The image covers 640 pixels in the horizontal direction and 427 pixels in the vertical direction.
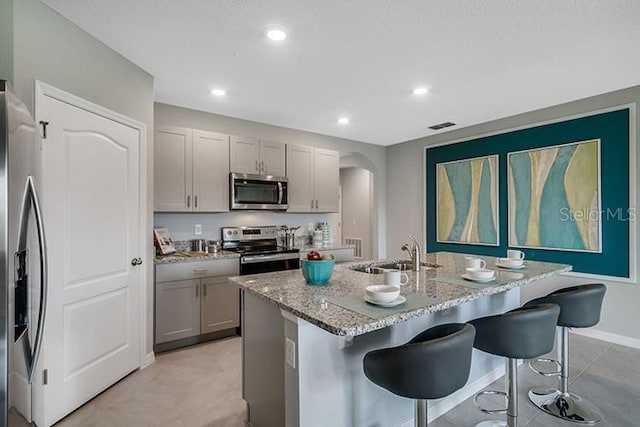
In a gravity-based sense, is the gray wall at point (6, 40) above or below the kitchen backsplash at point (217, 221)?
above

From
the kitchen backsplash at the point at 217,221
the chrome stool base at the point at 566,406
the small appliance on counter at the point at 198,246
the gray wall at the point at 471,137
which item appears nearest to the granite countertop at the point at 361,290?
the chrome stool base at the point at 566,406

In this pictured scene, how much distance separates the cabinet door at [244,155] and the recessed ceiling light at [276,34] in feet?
5.84

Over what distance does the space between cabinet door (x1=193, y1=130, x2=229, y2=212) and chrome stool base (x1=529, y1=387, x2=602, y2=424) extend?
3429mm

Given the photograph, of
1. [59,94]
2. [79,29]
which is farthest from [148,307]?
[79,29]

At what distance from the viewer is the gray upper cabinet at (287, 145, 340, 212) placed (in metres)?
4.46

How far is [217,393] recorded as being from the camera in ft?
8.02

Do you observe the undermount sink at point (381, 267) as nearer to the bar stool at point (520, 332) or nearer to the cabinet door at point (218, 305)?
the bar stool at point (520, 332)

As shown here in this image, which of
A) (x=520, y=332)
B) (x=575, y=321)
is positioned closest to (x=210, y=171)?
(x=520, y=332)

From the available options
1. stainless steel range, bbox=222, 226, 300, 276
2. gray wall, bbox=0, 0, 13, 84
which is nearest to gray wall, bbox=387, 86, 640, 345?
stainless steel range, bbox=222, 226, 300, 276

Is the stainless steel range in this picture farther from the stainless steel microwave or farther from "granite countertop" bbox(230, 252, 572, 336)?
"granite countertop" bbox(230, 252, 572, 336)

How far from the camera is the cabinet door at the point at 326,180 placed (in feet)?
15.5

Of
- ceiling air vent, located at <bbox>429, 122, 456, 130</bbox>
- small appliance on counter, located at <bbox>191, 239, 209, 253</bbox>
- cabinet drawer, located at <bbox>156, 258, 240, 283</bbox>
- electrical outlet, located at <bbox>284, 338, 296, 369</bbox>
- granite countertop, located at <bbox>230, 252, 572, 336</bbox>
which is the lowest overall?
electrical outlet, located at <bbox>284, 338, 296, 369</bbox>

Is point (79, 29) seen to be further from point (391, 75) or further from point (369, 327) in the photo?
point (369, 327)

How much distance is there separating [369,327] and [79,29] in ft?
8.84
